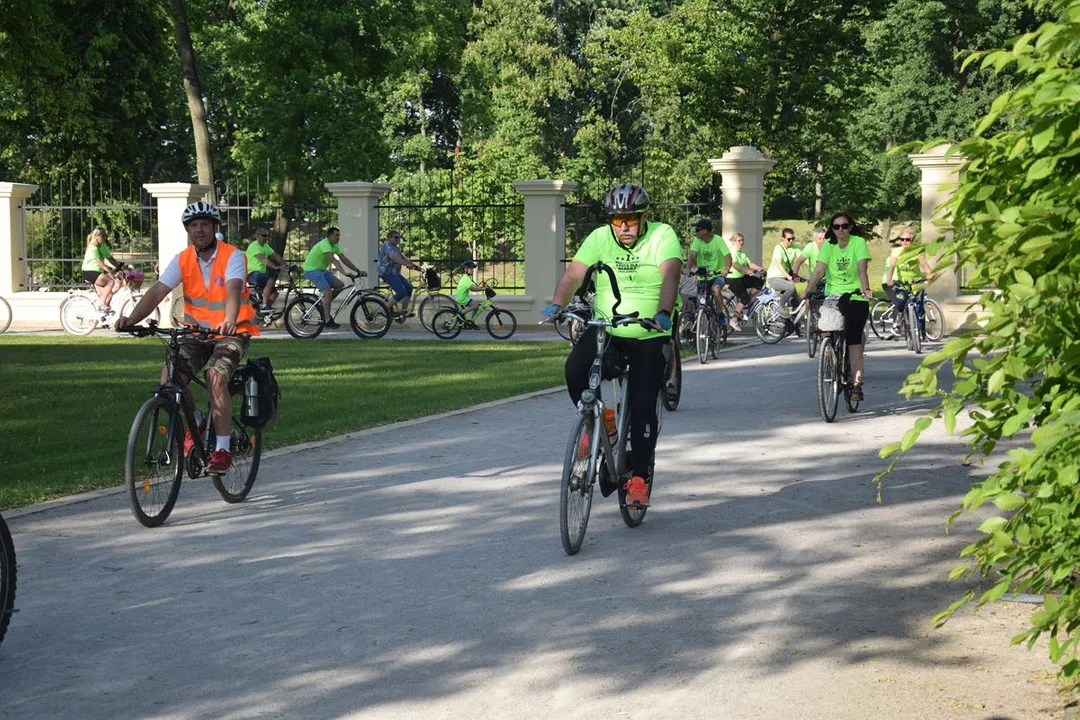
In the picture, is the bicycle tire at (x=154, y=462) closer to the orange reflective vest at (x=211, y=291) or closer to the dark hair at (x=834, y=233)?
the orange reflective vest at (x=211, y=291)

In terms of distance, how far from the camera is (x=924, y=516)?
8633 mm

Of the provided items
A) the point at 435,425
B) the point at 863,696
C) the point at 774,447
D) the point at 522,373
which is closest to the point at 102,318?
the point at 522,373

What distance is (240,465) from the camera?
9.16m

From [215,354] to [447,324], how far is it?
52.5 ft

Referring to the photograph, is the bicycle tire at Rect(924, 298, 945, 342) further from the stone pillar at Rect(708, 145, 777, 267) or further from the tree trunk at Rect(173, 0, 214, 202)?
the tree trunk at Rect(173, 0, 214, 202)

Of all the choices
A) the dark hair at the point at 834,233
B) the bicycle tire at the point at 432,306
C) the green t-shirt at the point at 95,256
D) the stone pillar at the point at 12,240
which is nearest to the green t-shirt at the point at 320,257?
the bicycle tire at the point at 432,306

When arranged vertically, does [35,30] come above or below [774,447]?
above

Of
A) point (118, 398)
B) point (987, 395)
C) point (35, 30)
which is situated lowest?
point (118, 398)

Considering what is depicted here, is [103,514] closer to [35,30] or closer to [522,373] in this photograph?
[522,373]

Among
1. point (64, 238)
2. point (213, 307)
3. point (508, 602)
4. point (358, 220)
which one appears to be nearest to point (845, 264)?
point (213, 307)

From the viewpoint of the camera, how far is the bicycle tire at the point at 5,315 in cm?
2675

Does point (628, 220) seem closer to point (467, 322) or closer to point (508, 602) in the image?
point (508, 602)

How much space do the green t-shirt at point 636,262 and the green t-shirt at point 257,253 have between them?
1698 cm

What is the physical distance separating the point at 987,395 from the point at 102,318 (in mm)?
23633
